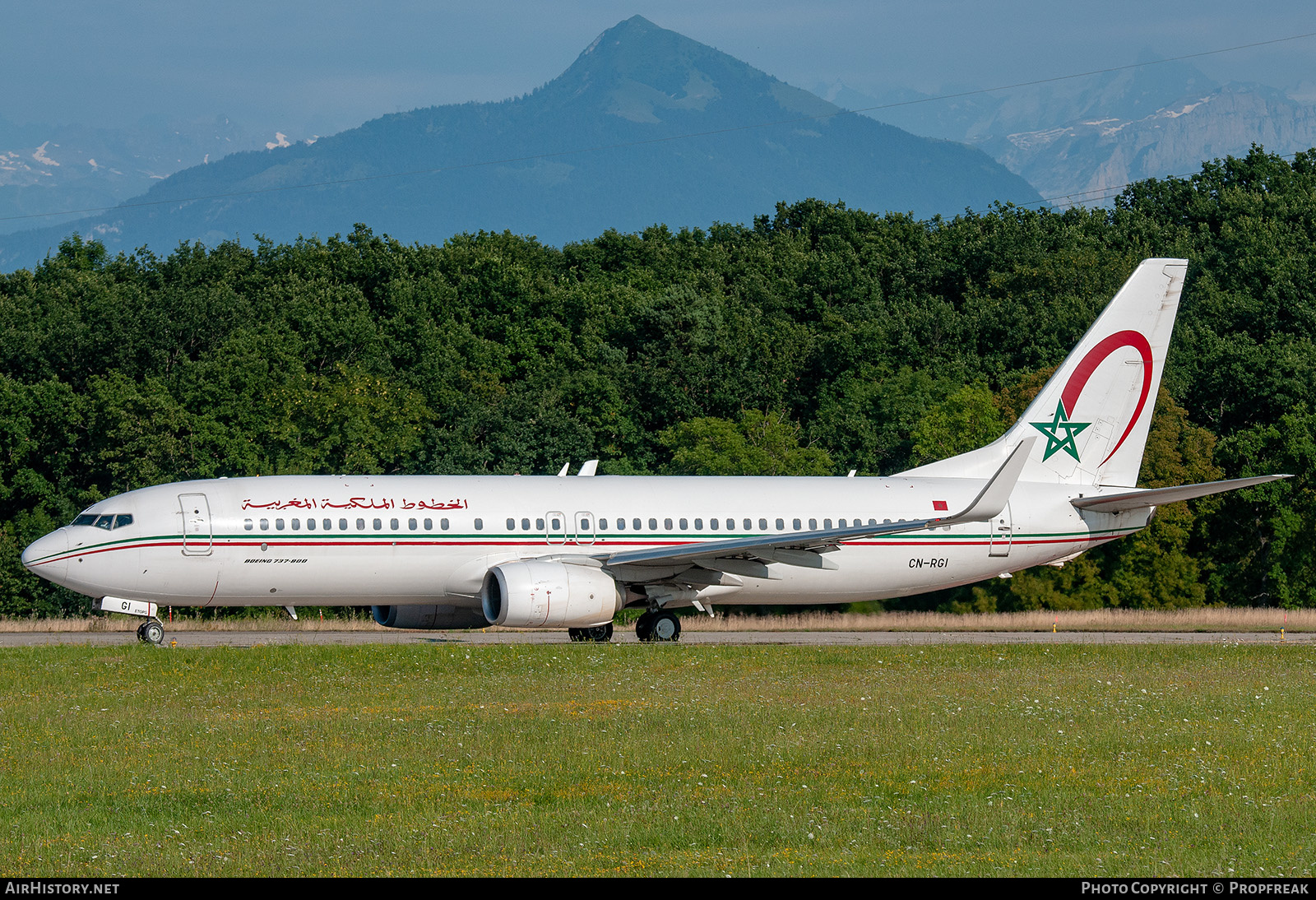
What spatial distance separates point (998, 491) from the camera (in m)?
30.8

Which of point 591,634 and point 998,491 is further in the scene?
point 591,634

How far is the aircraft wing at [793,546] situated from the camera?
3036cm

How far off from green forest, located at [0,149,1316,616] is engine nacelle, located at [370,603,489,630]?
80.7 feet

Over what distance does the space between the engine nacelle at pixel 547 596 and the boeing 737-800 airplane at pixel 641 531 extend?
46mm

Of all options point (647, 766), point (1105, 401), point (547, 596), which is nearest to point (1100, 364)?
point (1105, 401)

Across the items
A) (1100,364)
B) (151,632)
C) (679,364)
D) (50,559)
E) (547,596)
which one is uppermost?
(679,364)

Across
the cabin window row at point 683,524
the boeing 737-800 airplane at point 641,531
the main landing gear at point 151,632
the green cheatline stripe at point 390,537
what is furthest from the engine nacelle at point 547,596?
the main landing gear at point 151,632

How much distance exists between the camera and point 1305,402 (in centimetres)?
6166

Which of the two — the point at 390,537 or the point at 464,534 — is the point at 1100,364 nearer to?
the point at 464,534

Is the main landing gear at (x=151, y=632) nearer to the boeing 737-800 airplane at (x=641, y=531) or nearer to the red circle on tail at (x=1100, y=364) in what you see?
the boeing 737-800 airplane at (x=641, y=531)

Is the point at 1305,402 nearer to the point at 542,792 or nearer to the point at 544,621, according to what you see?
the point at 544,621

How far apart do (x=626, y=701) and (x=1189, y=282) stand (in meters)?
66.5

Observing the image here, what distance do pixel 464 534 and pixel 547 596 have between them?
2898 mm
